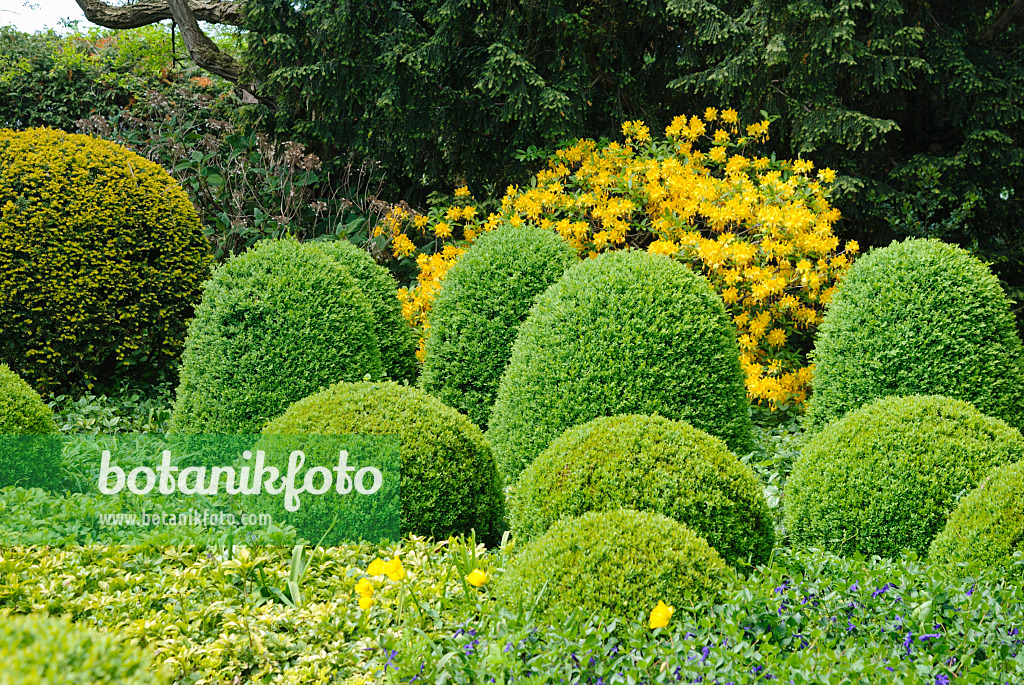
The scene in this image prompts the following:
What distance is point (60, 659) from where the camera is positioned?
120 cm

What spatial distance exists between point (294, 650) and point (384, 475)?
94cm

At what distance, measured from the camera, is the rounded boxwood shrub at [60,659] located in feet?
3.78

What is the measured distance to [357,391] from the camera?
12.9 ft

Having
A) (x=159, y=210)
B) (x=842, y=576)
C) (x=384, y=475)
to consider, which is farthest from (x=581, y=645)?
(x=159, y=210)

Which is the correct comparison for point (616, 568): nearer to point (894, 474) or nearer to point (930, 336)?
point (894, 474)

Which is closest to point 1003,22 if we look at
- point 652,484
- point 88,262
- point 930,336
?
point 930,336

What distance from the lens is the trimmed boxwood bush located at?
312 cm

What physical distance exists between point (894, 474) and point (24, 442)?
4758 mm

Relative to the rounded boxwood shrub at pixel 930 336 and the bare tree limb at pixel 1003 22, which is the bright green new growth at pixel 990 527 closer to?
the rounded boxwood shrub at pixel 930 336

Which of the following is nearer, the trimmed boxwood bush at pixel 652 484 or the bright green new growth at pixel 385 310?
the trimmed boxwood bush at pixel 652 484

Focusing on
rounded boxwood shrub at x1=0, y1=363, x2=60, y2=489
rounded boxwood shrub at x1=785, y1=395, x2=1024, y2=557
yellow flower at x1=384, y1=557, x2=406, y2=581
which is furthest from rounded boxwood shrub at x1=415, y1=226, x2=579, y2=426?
yellow flower at x1=384, y1=557, x2=406, y2=581

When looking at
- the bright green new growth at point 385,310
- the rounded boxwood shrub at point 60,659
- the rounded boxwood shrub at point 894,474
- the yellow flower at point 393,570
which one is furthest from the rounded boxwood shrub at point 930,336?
the rounded boxwood shrub at point 60,659

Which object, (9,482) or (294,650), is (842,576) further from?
(9,482)

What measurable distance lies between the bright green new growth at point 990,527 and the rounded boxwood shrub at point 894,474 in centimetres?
26
